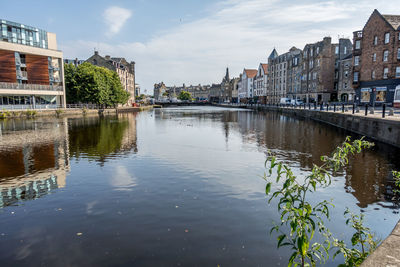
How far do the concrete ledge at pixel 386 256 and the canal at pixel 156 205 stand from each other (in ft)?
8.49

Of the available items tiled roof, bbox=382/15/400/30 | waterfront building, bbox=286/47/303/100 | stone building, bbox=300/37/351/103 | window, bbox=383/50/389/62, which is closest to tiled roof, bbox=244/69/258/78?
waterfront building, bbox=286/47/303/100

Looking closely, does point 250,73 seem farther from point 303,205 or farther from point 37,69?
point 303,205

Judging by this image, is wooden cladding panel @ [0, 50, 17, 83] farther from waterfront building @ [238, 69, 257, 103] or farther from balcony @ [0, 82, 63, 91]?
waterfront building @ [238, 69, 257, 103]

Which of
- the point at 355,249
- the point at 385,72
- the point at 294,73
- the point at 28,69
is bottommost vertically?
the point at 355,249

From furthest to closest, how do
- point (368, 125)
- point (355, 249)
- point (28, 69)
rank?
point (28, 69) → point (368, 125) → point (355, 249)

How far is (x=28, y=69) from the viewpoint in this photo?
57.3m

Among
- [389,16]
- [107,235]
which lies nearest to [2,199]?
[107,235]

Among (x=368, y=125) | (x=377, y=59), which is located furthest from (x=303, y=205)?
(x=377, y=59)

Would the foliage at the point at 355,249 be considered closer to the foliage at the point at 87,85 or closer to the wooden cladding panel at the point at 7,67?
the foliage at the point at 87,85

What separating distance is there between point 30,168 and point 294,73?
8602 centimetres

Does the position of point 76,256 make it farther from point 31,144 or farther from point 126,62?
point 126,62

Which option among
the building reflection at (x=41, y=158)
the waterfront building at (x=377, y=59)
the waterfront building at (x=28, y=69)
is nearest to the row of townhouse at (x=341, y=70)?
the waterfront building at (x=377, y=59)

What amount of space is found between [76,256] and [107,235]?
1026 mm

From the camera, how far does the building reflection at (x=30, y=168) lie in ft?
34.1
